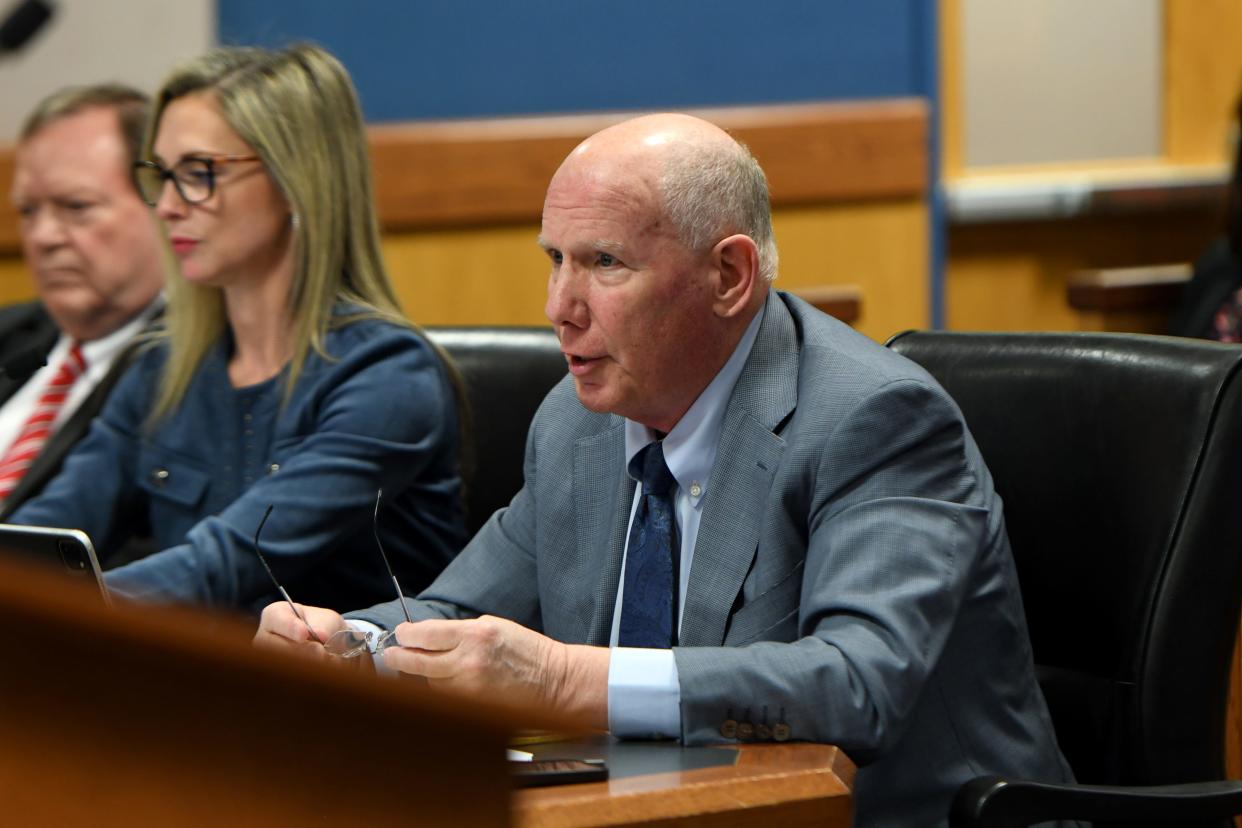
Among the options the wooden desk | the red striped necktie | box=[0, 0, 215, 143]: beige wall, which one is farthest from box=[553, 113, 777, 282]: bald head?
box=[0, 0, 215, 143]: beige wall

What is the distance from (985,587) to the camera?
1.61m

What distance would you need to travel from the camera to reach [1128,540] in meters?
1.69

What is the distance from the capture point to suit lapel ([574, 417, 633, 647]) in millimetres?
1742

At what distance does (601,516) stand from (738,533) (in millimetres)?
210

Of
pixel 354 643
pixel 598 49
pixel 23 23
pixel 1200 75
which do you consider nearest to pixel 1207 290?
pixel 1200 75

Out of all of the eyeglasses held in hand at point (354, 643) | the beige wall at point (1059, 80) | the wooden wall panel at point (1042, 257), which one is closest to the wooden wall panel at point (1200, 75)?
the beige wall at point (1059, 80)

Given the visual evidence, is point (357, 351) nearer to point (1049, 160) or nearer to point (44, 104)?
point (44, 104)

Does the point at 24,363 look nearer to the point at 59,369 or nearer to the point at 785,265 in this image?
the point at 59,369

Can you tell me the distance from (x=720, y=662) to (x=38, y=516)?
137 cm

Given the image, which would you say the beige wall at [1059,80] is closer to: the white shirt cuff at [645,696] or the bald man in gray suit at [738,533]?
the bald man in gray suit at [738,533]

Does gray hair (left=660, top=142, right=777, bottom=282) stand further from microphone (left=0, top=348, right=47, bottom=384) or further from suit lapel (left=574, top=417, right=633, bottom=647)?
microphone (left=0, top=348, right=47, bottom=384)

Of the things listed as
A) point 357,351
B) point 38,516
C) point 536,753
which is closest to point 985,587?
point 536,753

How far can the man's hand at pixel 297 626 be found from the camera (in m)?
1.60

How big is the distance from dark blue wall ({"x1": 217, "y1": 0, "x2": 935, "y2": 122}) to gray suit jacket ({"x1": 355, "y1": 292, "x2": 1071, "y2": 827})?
2.69m
